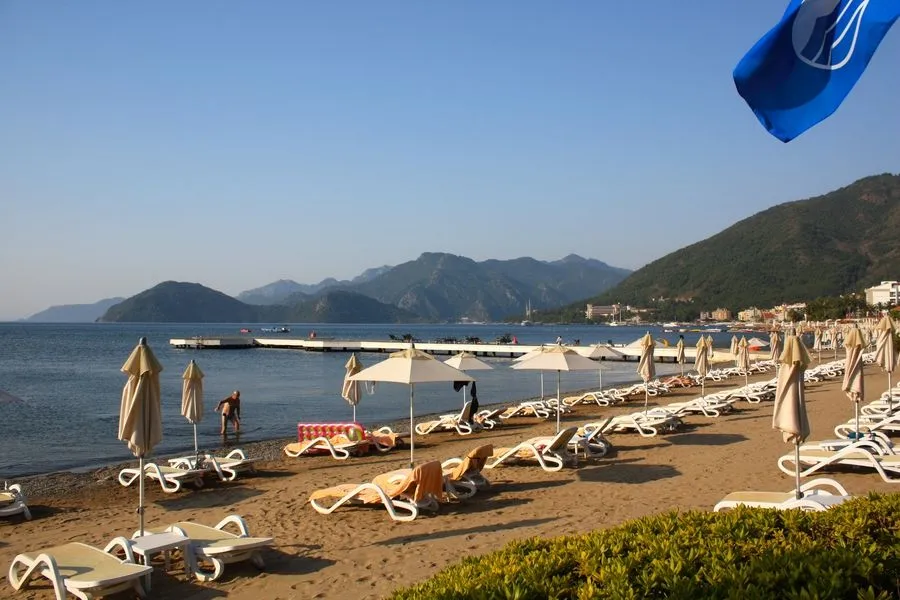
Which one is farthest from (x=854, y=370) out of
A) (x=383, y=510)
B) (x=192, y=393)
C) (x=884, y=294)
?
(x=884, y=294)

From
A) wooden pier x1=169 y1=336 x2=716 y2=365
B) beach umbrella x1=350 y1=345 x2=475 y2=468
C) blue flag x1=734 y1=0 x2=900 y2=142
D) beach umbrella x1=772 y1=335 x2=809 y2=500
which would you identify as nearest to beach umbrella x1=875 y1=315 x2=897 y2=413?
beach umbrella x1=772 y1=335 x2=809 y2=500

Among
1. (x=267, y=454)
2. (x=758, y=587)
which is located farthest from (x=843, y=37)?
(x=267, y=454)

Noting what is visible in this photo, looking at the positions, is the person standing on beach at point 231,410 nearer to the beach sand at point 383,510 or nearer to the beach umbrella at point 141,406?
the beach sand at point 383,510

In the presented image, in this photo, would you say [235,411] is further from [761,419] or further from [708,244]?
[708,244]

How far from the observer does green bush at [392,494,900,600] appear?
320 centimetres

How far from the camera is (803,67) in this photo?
4758mm

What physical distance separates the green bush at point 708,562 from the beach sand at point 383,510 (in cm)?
281

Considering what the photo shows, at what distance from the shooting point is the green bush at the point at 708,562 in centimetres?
320

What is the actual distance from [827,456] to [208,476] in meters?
9.06

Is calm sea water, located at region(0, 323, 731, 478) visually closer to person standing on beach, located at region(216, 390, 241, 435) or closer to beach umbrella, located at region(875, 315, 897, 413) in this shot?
person standing on beach, located at region(216, 390, 241, 435)

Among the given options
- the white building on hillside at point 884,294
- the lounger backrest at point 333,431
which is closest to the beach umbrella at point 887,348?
the lounger backrest at point 333,431

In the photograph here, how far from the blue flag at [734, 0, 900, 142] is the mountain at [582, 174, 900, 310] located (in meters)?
152

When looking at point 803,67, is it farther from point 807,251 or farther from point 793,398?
point 807,251

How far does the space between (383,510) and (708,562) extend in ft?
19.9
